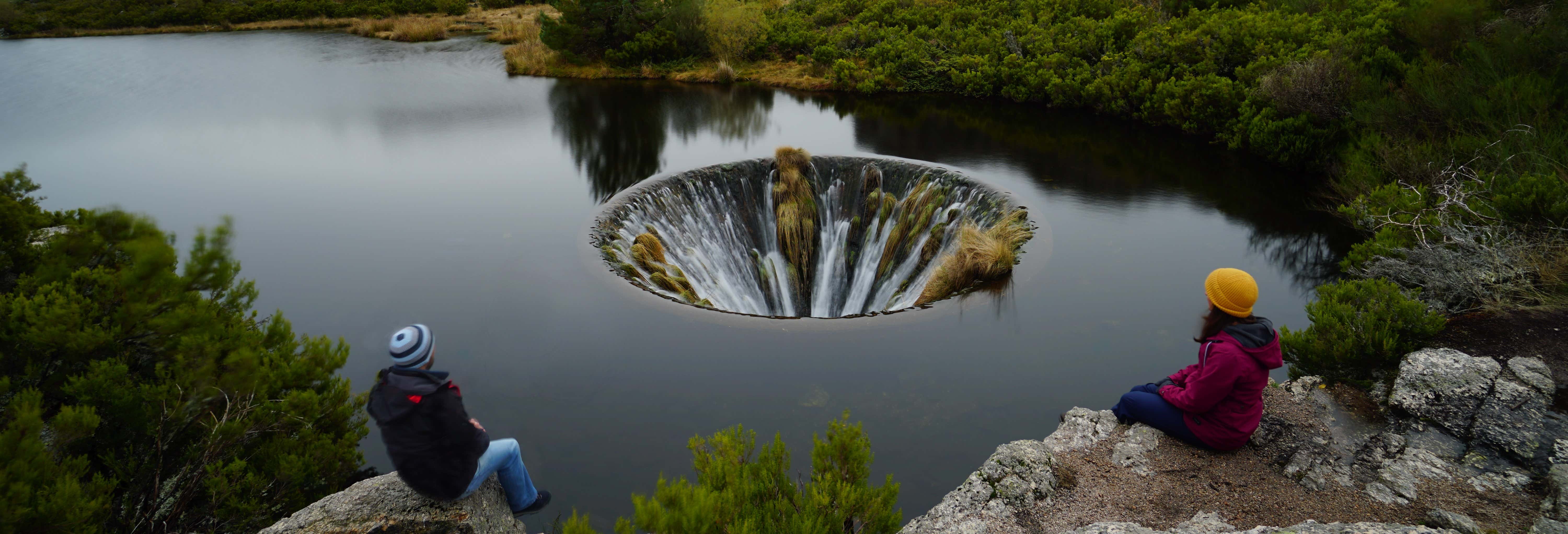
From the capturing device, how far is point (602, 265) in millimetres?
9500

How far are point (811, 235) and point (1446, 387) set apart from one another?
859 centimetres

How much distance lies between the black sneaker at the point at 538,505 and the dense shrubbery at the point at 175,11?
3579 centimetres

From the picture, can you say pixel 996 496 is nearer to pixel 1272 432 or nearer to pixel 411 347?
pixel 1272 432

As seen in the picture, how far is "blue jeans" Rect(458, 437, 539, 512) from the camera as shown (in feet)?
13.8

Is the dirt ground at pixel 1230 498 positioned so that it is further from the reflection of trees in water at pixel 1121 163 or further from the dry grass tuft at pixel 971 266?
the reflection of trees in water at pixel 1121 163

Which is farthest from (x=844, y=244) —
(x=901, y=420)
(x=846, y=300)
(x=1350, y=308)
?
(x=1350, y=308)

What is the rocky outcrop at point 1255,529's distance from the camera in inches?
134

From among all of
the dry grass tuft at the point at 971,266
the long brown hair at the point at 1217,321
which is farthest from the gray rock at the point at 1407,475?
the dry grass tuft at the point at 971,266

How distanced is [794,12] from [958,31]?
7837 millimetres

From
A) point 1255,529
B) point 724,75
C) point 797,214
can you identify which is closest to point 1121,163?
point 797,214

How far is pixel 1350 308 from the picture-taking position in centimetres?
590

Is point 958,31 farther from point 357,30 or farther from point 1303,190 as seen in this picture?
point 357,30

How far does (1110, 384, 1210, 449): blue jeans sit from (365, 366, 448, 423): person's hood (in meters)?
4.24

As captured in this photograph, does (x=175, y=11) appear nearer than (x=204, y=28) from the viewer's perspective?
No
